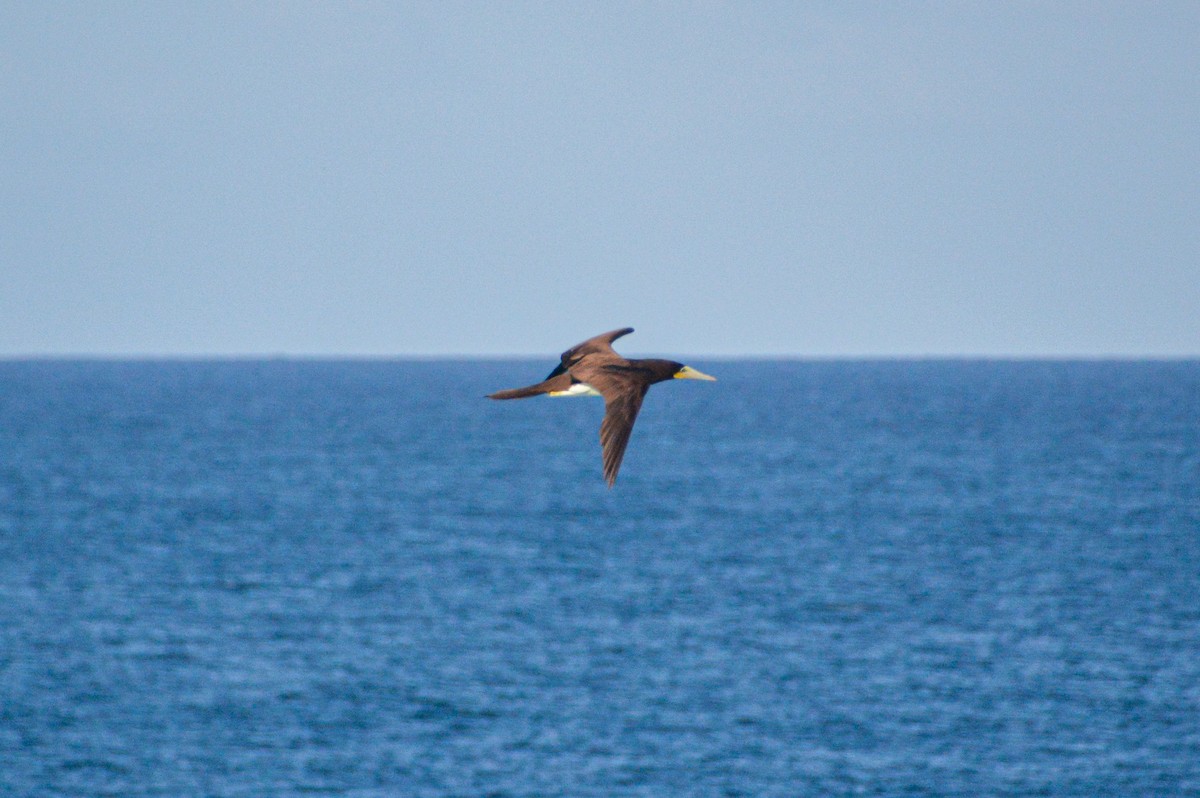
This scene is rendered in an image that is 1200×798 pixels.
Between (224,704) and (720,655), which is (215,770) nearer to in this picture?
(224,704)

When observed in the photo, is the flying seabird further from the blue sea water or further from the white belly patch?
the blue sea water

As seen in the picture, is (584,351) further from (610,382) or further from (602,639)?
(602,639)

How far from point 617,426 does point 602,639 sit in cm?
5196

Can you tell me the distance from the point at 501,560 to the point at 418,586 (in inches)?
335

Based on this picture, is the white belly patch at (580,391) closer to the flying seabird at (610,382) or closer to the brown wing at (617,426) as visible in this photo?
the flying seabird at (610,382)

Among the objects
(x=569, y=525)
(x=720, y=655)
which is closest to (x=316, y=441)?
(x=569, y=525)

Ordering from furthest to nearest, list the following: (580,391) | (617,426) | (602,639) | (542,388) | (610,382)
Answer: (602,639) < (610,382) < (580,391) < (542,388) < (617,426)

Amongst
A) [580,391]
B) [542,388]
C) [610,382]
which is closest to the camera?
[542,388]

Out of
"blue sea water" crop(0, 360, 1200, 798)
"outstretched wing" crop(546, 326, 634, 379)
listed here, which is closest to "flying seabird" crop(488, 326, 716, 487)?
"outstretched wing" crop(546, 326, 634, 379)

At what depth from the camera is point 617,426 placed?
46.1 feet

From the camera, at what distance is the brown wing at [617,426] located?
44.2 feet

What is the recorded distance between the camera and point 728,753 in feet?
161

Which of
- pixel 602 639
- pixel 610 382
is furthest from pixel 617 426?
pixel 602 639

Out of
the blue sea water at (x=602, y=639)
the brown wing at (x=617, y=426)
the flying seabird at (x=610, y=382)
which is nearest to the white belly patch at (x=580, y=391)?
the flying seabird at (x=610, y=382)
